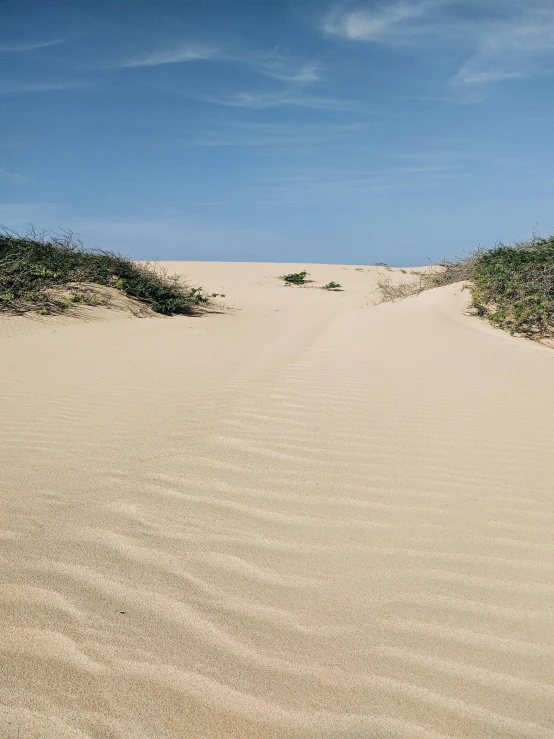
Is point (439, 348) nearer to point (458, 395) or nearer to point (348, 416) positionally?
point (458, 395)

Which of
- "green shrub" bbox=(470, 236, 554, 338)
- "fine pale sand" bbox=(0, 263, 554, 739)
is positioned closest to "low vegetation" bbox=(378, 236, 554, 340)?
"green shrub" bbox=(470, 236, 554, 338)

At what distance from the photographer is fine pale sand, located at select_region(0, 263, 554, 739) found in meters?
1.68

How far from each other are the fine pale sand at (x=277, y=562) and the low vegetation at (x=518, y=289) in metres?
5.71

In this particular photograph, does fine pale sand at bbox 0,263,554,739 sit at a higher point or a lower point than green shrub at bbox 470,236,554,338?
lower

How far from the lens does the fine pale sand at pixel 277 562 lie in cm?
168

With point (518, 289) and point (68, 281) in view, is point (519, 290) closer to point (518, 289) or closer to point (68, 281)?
point (518, 289)

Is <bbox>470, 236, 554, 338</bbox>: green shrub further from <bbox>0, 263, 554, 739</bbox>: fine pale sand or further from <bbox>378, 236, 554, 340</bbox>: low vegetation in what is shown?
<bbox>0, 263, 554, 739</bbox>: fine pale sand

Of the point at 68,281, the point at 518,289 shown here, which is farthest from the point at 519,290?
the point at 68,281

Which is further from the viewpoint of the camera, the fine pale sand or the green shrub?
the green shrub

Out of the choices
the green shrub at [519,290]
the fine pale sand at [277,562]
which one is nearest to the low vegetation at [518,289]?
the green shrub at [519,290]

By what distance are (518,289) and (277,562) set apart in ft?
35.0

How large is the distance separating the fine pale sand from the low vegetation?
571 centimetres

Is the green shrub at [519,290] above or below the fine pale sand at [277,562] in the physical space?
above

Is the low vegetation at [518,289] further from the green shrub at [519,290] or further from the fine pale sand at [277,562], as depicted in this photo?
the fine pale sand at [277,562]
